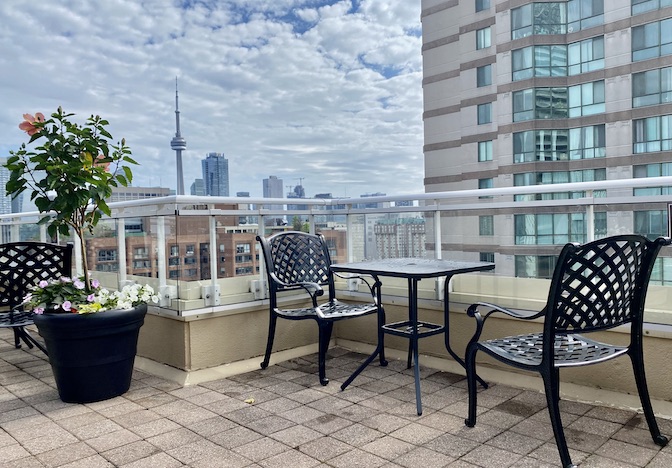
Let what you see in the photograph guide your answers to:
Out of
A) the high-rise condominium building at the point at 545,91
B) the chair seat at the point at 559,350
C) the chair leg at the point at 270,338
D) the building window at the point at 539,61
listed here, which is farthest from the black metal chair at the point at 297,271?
the building window at the point at 539,61

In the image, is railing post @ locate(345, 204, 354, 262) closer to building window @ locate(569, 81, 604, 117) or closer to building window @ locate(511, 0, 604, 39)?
building window @ locate(569, 81, 604, 117)

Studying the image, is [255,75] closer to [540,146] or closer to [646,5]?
[540,146]

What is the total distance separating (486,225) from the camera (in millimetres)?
3369

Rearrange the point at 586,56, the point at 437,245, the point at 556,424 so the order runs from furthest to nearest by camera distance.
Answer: the point at 586,56, the point at 437,245, the point at 556,424

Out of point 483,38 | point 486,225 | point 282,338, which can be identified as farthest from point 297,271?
point 483,38

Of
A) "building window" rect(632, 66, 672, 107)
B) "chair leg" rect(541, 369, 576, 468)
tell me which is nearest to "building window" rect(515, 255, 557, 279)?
"chair leg" rect(541, 369, 576, 468)

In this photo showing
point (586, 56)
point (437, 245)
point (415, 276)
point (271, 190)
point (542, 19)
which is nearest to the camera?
point (415, 276)

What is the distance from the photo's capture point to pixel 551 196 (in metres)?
3.09

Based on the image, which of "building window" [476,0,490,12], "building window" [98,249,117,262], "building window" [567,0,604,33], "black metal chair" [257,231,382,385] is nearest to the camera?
"black metal chair" [257,231,382,385]

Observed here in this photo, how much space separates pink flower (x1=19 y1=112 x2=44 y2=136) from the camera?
323cm

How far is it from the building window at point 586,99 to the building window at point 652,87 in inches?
85.9

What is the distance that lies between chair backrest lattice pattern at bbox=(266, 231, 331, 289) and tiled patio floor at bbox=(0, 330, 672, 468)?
693 mm

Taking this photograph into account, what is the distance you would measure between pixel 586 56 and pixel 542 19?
12.6ft

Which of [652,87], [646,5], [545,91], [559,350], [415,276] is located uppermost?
[646,5]
